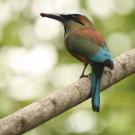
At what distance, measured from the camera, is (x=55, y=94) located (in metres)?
4.26

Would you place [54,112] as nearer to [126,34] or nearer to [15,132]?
[15,132]

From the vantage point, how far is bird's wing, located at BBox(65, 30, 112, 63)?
5141 millimetres

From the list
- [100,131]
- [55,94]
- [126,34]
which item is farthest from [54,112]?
[126,34]

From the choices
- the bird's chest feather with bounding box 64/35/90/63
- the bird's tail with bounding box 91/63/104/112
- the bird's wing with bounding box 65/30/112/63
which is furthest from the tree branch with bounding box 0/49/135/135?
the bird's chest feather with bounding box 64/35/90/63

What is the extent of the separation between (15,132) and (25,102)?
4.07 metres

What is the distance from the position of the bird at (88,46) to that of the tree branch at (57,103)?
0.23 ft

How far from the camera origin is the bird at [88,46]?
486cm

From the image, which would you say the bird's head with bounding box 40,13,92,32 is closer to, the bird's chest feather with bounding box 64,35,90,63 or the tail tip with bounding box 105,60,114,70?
the bird's chest feather with bounding box 64,35,90,63

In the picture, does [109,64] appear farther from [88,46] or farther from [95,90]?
[88,46]

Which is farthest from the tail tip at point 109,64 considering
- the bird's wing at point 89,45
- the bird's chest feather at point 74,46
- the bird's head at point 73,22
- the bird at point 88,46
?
the bird's head at point 73,22

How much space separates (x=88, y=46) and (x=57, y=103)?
3.75 ft

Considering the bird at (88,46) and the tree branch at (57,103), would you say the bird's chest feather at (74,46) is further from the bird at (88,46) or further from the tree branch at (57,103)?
the tree branch at (57,103)

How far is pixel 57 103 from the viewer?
422 cm

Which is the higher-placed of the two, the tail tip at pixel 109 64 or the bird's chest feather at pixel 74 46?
the tail tip at pixel 109 64
